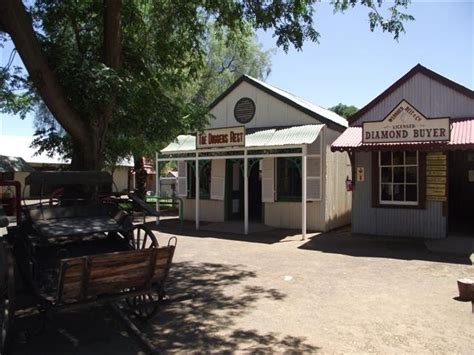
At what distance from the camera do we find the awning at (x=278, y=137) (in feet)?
42.5

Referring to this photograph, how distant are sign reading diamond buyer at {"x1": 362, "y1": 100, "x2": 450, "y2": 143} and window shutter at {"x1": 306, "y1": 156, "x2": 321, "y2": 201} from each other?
2.15 meters

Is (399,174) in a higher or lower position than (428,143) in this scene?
lower

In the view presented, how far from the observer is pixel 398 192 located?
12836mm

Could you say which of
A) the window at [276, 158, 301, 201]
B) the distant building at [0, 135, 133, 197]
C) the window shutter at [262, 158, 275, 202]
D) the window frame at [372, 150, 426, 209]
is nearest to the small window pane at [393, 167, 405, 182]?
the window frame at [372, 150, 426, 209]

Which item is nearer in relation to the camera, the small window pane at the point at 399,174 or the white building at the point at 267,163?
the small window pane at the point at 399,174

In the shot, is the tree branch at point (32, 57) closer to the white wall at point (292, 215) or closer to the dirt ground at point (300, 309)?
the dirt ground at point (300, 309)

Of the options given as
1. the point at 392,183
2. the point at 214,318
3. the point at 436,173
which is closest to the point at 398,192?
the point at 392,183

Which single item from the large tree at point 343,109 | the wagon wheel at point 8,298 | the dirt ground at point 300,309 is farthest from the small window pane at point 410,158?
the large tree at point 343,109

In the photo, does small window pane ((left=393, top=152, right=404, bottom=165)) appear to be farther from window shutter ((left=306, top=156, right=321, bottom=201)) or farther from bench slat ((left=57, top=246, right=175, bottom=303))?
bench slat ((left=57, top=246, right=175, bottom=303))

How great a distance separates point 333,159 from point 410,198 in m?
2.72

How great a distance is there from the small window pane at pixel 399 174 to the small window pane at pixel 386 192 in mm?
254

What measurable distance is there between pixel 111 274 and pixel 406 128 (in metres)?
8.85

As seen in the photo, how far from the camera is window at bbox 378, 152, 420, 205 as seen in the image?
12615 millimetres

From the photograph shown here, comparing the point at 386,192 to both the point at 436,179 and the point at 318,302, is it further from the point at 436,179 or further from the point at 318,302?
the point at 318,302
